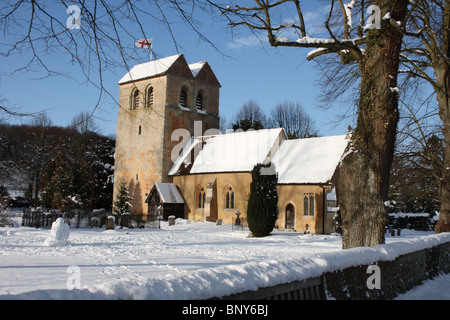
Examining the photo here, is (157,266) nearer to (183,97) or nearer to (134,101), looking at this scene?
(183,97)

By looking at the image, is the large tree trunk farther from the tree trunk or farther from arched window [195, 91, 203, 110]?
arched window [195, 91, 203, 110]

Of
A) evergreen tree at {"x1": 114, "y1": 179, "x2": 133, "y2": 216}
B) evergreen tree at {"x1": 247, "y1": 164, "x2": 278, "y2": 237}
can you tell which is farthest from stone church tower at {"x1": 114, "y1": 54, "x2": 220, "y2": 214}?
evergreen tree at {"x1": 247, "y1": 164, "x2": 278, "y2": 237}

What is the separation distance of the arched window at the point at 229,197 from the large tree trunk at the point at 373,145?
68.0 feet

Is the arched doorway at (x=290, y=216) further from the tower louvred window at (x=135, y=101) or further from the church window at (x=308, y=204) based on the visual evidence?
the tower louvred window at (x=135, y=101)

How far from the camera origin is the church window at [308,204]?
25484 mm

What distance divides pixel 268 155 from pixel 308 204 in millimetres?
5217

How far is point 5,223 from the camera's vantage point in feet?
79.4

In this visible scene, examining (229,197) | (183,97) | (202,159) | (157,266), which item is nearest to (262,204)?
(229,197)

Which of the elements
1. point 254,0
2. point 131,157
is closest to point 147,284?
point 254,0

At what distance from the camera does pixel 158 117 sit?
35500mm

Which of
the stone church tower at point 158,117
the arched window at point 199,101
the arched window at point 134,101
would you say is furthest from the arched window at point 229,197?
the arched window at point 134,101

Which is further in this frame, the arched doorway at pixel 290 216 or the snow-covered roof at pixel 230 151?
the snow-covered roof at pixel 230 151
